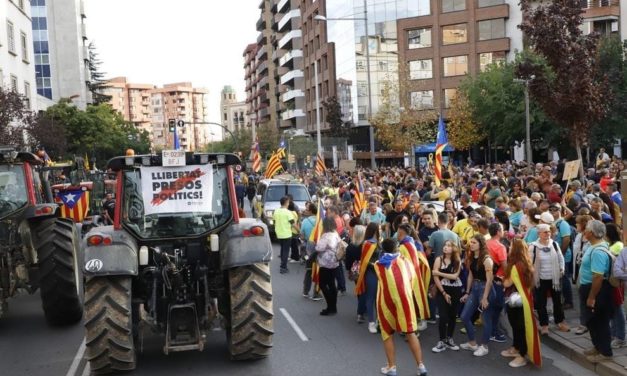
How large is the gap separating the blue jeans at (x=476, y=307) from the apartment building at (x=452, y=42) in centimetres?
5002

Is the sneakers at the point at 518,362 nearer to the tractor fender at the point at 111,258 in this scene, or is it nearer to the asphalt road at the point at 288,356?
the asphalt road at the point at 288,356

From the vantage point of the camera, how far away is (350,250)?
36.7 ft

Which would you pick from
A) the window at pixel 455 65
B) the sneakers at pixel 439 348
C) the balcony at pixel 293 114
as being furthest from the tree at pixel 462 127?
the sneakers at pixel 439 348

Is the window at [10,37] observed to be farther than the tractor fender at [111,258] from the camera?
Yes

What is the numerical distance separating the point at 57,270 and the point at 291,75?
7899 cm

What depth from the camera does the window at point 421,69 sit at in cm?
5988

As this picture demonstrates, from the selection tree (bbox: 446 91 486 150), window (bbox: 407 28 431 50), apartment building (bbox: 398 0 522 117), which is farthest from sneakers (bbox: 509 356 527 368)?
window (bbox: 407 28 431 50)

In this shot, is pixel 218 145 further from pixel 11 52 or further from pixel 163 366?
pixel 163 366

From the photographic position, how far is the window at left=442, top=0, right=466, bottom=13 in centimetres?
5925

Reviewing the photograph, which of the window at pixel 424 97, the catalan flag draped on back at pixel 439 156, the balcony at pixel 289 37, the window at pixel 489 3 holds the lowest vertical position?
the catalan flag draped on back at pixel 439 156

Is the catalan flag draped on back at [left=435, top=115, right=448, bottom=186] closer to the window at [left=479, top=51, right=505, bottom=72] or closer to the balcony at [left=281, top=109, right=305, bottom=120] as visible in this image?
the window at [left=479, top=51, right=505, bottom=72]

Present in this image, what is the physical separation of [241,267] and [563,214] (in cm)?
683

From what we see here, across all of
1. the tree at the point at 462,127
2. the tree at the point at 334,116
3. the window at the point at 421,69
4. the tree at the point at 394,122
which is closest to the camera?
the tree at the point at 394,122

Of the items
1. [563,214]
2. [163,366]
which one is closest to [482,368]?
[163,366]
